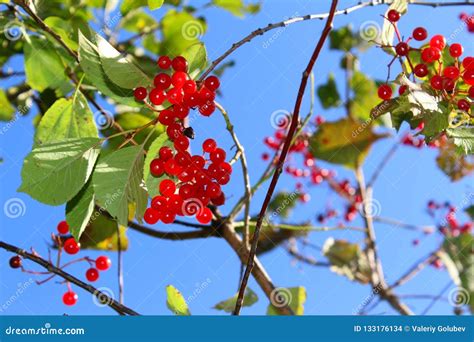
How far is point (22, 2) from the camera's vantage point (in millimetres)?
1519

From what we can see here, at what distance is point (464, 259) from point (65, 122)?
191 cm

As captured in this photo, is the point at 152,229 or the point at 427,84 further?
the point at 152,229

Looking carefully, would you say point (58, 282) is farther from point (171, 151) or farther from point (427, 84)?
point (427, 84)

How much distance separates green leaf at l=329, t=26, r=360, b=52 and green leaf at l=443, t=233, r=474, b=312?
122 centimetres

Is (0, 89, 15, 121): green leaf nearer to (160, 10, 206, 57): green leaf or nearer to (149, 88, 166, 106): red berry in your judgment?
(160, 10, 206, 57): green leaf

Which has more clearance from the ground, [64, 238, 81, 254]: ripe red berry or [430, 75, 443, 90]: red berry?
[430, 75, 443, 90]: red berry

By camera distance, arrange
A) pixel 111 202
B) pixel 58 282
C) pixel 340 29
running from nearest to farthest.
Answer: pixel 111 202
pixel 58 282
pixel 340 29

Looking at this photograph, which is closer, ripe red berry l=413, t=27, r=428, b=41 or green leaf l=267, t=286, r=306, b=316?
ripe red berry l=413, t=27, r=428, b=41

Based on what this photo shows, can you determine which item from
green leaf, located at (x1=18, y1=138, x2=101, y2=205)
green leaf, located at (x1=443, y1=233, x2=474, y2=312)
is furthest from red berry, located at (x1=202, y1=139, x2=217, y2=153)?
green leaf, located at (x1=443, y1=233, x2=474, y2=312)

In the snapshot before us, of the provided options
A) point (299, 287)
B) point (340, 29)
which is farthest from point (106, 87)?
point (340, 29)

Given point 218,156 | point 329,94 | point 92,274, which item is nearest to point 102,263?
point 92,274

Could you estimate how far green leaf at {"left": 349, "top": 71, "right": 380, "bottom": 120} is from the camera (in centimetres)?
296

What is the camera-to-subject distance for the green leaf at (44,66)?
6.20 feet

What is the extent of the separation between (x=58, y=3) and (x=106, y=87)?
3.26 ft
